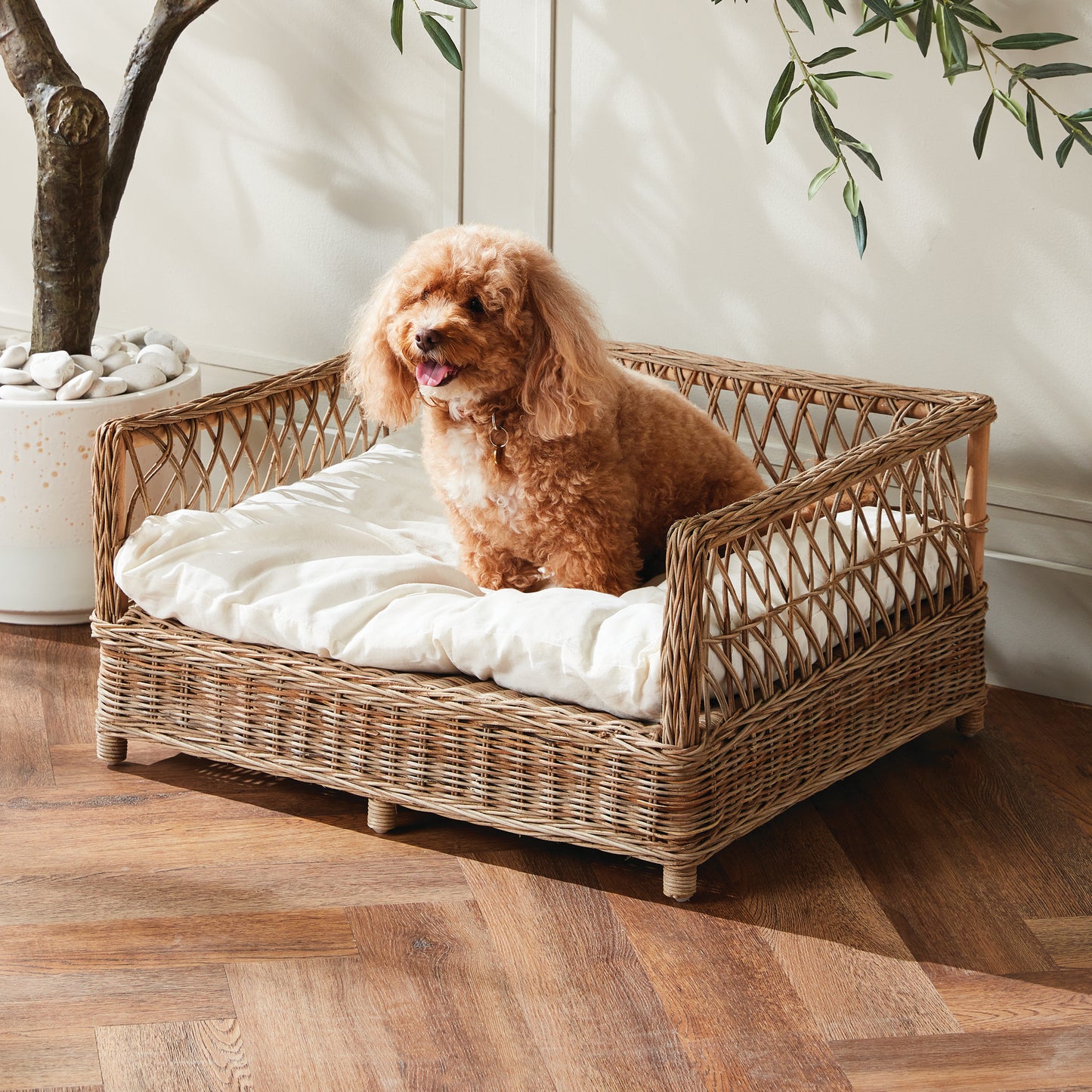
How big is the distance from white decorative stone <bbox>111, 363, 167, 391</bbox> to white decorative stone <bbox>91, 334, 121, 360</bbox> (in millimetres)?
82

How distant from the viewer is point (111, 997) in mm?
1646

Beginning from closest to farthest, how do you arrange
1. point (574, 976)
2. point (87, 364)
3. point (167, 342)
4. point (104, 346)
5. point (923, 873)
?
point (574, 976) < point (923, 873) < point (87, 364) < point (104, 346) < point (167, 342)

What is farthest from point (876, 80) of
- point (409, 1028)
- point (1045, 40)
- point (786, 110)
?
point (409, 1028)

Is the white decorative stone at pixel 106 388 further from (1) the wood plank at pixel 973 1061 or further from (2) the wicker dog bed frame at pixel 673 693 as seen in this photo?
(1) the wood plank at pixel 973 1061

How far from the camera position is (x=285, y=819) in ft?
6.70

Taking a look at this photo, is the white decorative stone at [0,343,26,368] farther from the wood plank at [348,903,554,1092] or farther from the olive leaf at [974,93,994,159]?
the olive leaf at [974,93,994,159]

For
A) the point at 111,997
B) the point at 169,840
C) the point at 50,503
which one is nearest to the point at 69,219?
the point at 50,503

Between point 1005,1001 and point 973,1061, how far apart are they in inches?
5.1

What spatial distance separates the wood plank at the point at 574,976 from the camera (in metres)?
1.55

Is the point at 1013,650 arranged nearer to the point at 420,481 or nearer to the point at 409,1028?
the point at 420,481

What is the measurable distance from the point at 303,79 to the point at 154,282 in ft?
2.03

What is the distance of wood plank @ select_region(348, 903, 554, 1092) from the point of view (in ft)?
5.06

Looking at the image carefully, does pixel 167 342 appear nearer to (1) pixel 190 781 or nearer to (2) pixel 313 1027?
(1) pixel 190 781

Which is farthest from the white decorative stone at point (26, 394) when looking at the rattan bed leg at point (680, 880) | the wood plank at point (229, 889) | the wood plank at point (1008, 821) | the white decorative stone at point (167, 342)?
the wood plank at point (1008, 821)
